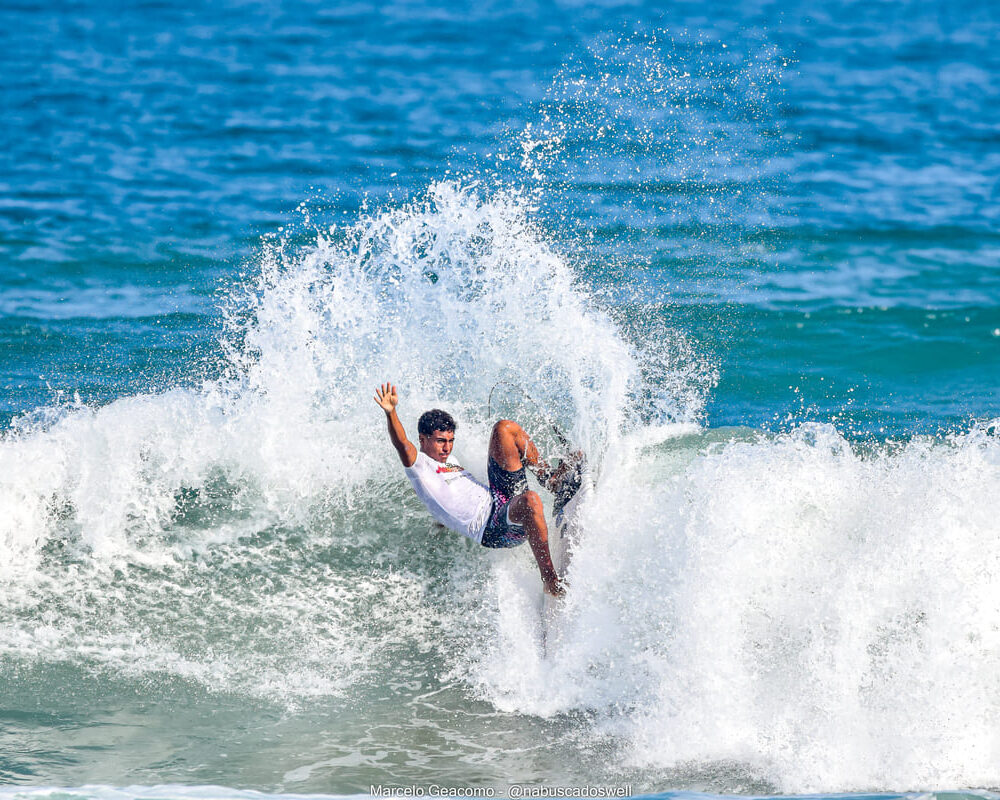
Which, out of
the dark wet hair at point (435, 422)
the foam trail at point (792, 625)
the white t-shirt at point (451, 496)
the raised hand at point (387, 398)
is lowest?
the foam trail at point (792, 625)

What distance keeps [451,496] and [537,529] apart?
68 centimetres

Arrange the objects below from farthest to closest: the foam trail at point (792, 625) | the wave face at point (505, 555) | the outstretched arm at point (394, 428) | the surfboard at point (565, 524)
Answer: the surfboard at point (565, 524) < the outstretched arm at point (394, 428) < the wave face at point (505, 555) < the foam trail at point (792, 625)

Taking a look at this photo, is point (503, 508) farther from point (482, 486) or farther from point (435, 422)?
point (435, 422)

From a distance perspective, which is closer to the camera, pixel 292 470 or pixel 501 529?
pixel 501 529

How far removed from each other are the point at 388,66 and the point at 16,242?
53.1 ft

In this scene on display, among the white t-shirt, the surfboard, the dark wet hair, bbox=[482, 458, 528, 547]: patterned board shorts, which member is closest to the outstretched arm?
the white t-shirt

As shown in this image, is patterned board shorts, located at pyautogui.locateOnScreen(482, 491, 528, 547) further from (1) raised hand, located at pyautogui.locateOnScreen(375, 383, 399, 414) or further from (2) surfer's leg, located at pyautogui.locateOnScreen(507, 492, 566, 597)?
(1) raised hand, located at pyautogui.locateOnScreen(375, 383, 399, 414)

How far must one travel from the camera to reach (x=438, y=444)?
299 inches

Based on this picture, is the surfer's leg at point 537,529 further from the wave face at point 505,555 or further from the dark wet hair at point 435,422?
the dark wet hair at point 435,422

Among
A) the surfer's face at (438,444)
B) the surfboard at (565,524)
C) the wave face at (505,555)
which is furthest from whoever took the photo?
the surfer's face at (438,444)

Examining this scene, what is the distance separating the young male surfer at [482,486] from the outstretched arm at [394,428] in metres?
0.04

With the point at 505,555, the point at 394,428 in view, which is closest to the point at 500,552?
the point at 505,555

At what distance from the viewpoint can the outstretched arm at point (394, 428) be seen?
283 inches

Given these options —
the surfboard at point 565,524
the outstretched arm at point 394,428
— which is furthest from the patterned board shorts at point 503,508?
the outstretched arm at point 394,428
